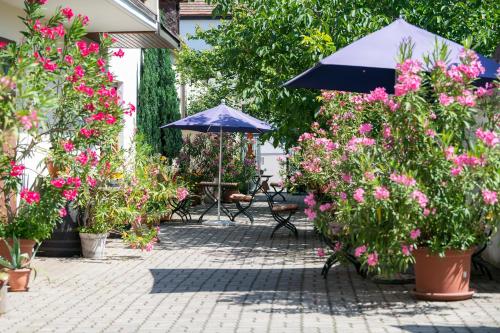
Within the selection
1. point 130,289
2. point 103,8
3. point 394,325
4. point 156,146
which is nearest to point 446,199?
point 394,325

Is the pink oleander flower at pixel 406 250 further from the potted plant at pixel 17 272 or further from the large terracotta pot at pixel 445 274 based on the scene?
the potted plant at pixel 17 272

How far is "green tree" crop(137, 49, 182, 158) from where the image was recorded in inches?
896

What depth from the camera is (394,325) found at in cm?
735

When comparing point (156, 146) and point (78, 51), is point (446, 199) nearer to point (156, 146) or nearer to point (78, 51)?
point (78, 51)

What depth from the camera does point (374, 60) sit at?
31.4ft

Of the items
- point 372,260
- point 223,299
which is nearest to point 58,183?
point 223,299

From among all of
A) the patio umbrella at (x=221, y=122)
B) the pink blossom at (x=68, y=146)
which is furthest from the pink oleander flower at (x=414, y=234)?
the patio umbrella at (x=221, y=122)

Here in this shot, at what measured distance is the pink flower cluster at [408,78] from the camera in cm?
825

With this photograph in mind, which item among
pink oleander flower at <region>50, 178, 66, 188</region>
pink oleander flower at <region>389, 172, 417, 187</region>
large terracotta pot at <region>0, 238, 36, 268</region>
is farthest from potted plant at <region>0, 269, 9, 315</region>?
pink oleander flower at <region>389, 172, 417, 187</region>

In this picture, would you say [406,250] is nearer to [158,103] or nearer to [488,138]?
[488,138]

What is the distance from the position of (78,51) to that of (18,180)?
5.51ft

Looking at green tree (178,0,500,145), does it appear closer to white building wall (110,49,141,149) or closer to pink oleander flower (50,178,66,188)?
white building wall (110,49,141,149)

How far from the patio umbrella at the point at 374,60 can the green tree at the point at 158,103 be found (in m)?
11.1

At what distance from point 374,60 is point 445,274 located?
2.49 meters
